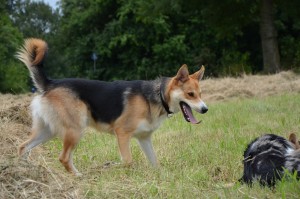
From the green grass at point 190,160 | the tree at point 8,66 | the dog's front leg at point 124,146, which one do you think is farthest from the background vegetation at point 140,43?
the dog's front leg at point 124,146

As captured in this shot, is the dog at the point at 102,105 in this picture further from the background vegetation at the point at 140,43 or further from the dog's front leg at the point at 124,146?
the background vegetation at the point at 140,43

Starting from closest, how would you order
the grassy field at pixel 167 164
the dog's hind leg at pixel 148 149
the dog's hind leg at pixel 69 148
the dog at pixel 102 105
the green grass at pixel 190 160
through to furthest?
the grassy field at pixel 167 164 → the green grass at pixel 190 160 → the dog's hind leg at pixel 69 148 → the dog at pixel 102 105 → the dog's hind leg at pixel 148 149

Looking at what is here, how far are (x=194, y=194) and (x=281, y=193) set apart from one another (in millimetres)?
803

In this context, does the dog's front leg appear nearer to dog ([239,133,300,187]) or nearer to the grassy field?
the grassy field

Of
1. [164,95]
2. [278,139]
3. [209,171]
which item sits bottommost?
[209,171]

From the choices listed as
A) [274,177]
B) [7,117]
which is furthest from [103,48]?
[274,177]

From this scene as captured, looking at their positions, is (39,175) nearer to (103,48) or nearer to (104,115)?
(104,115)

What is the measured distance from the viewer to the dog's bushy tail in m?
6.60

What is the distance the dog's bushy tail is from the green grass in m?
1.08

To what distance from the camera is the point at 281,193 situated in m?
4.32

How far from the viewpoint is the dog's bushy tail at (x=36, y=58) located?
660 centimetres

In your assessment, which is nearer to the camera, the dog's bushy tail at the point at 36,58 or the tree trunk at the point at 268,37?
the dog's bushy tail at the point at 36,58

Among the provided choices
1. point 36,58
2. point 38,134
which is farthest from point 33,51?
point 38,134

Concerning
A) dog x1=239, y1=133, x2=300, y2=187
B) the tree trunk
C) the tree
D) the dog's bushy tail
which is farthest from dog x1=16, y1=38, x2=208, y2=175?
the tree
